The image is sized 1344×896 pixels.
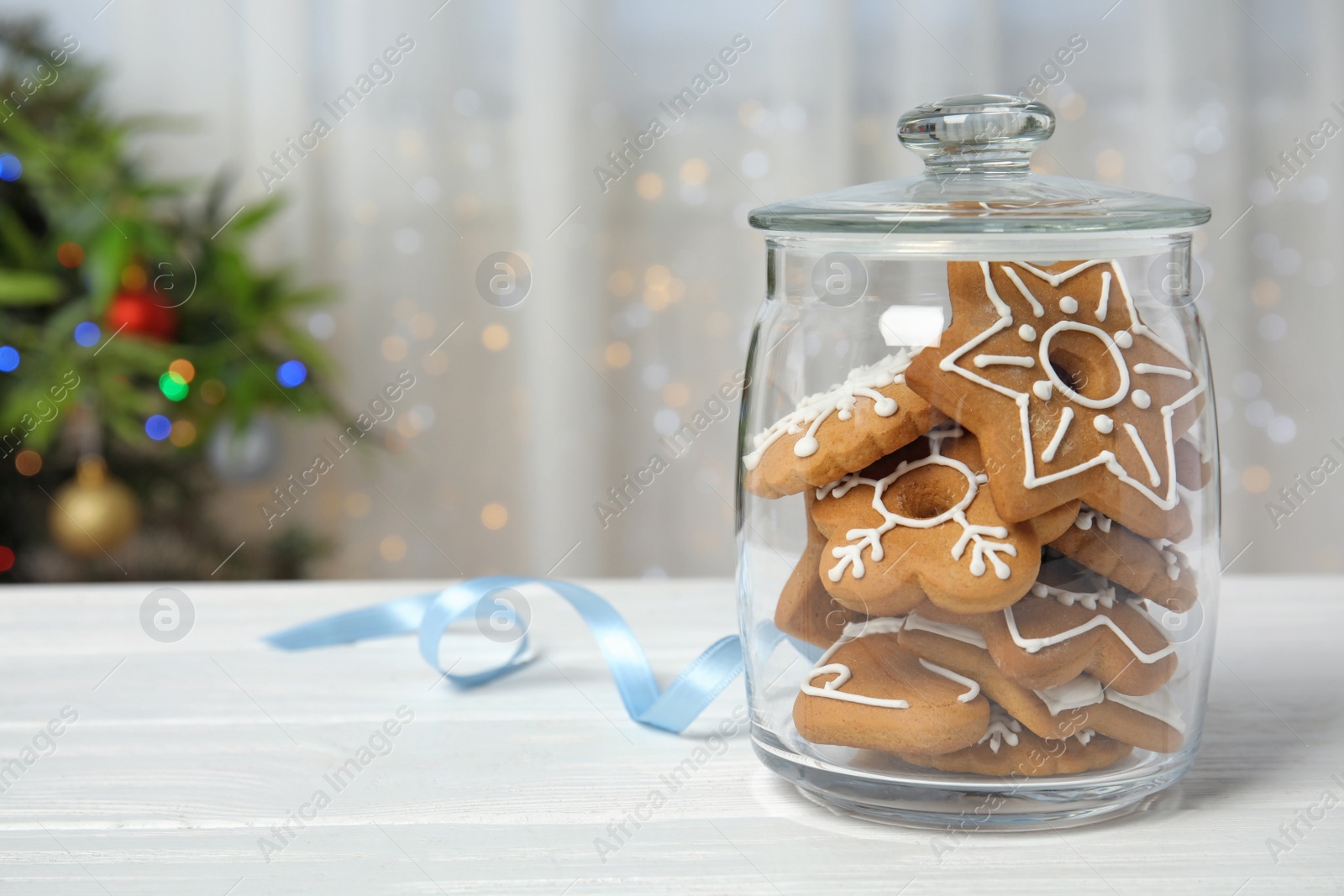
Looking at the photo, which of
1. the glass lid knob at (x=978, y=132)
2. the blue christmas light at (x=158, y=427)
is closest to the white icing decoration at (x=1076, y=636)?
the glass lid knob at (x=978, y=132)

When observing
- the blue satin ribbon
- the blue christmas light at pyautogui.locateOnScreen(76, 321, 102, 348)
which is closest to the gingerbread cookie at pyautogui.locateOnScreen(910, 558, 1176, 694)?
the blue satin ribbon

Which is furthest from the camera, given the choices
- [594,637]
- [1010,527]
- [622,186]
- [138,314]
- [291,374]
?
[622,186]

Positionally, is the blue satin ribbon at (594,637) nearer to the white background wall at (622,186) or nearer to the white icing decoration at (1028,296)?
the white icing decoration at (1028,296)

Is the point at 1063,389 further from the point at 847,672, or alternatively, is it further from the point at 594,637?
the point at 594,637

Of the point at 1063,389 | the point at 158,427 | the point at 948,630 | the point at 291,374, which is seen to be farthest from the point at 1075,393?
the point at 158,427

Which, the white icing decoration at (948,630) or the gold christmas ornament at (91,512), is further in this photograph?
the gold christmas ornament at (91,512)

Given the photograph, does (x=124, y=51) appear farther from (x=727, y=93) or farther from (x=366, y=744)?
(x=366, y=744)

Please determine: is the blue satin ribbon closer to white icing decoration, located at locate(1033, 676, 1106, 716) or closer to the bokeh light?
white icing decoration, located at locate(1033, 676, 1106, 716)
